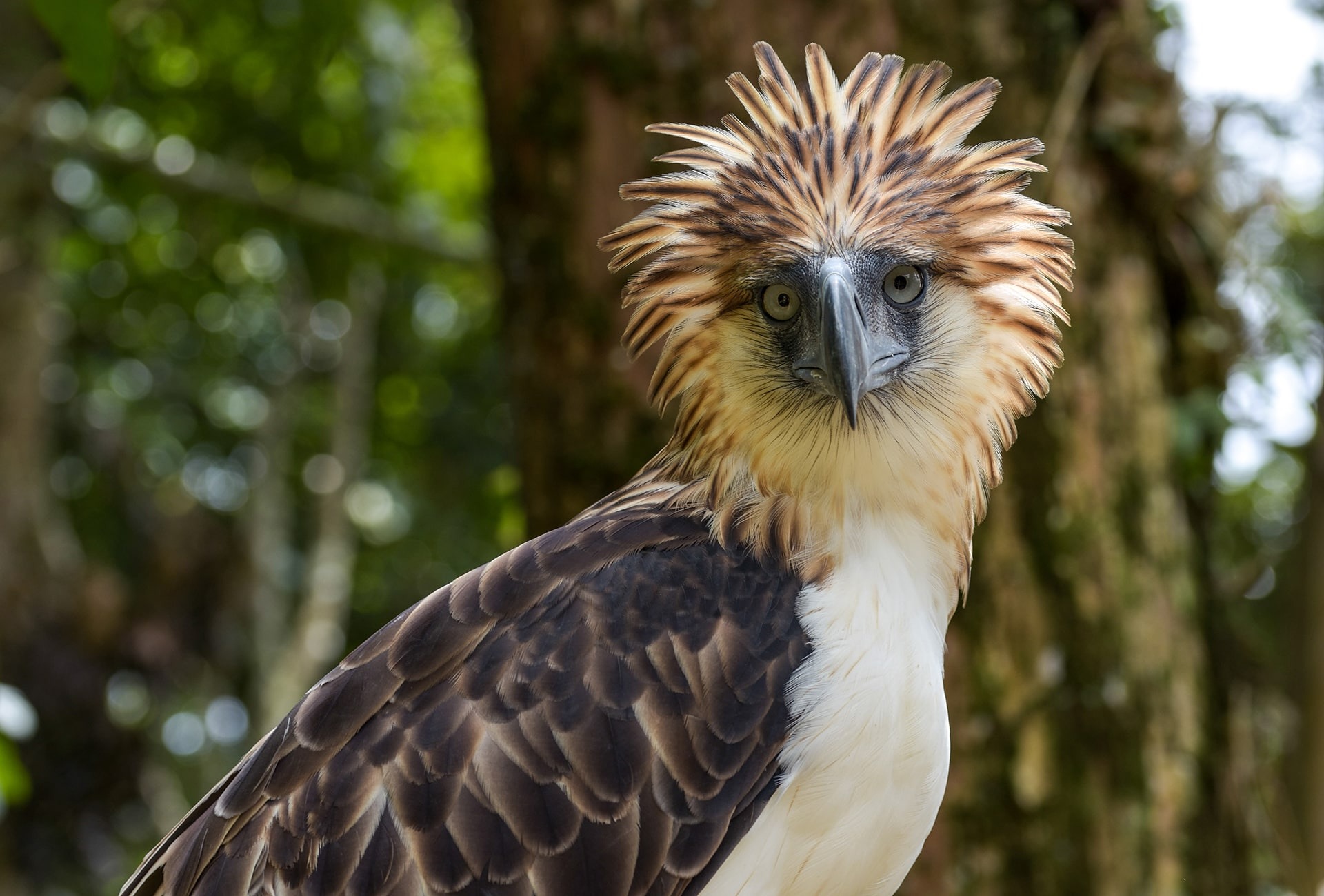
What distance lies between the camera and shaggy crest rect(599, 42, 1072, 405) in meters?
2.71

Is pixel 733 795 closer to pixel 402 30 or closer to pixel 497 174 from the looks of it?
pixel 497 174

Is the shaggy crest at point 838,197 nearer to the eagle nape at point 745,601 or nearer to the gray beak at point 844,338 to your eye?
the eagle nape at point 745,601

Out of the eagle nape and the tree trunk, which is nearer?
the eagle nape

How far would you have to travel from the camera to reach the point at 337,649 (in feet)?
35.4

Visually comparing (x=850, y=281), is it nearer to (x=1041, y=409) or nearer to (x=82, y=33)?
(x=82, y=33)

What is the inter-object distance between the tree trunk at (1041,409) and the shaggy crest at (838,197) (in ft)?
5.19

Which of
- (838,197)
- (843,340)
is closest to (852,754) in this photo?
(843,340)

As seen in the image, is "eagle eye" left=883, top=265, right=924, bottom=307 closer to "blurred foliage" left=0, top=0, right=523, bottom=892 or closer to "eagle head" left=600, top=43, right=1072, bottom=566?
"eagle head" left=600, top=43, right=1072, bottom=566

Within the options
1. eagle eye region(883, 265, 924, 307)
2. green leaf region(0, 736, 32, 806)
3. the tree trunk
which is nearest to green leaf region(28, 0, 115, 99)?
eagle eye region(883, 265, 924, 307)

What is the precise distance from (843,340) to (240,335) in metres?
9.78

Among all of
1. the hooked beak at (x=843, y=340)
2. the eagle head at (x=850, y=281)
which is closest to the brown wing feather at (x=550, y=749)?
the eagle head at (x=850, y=281)

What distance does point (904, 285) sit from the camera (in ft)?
9.11

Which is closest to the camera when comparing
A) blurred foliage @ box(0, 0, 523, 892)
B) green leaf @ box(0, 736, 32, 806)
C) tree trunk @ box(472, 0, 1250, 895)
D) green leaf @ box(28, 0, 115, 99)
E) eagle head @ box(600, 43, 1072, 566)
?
green leaf @ box(28, 0, 115, 99)

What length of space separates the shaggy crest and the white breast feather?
2.34ft
